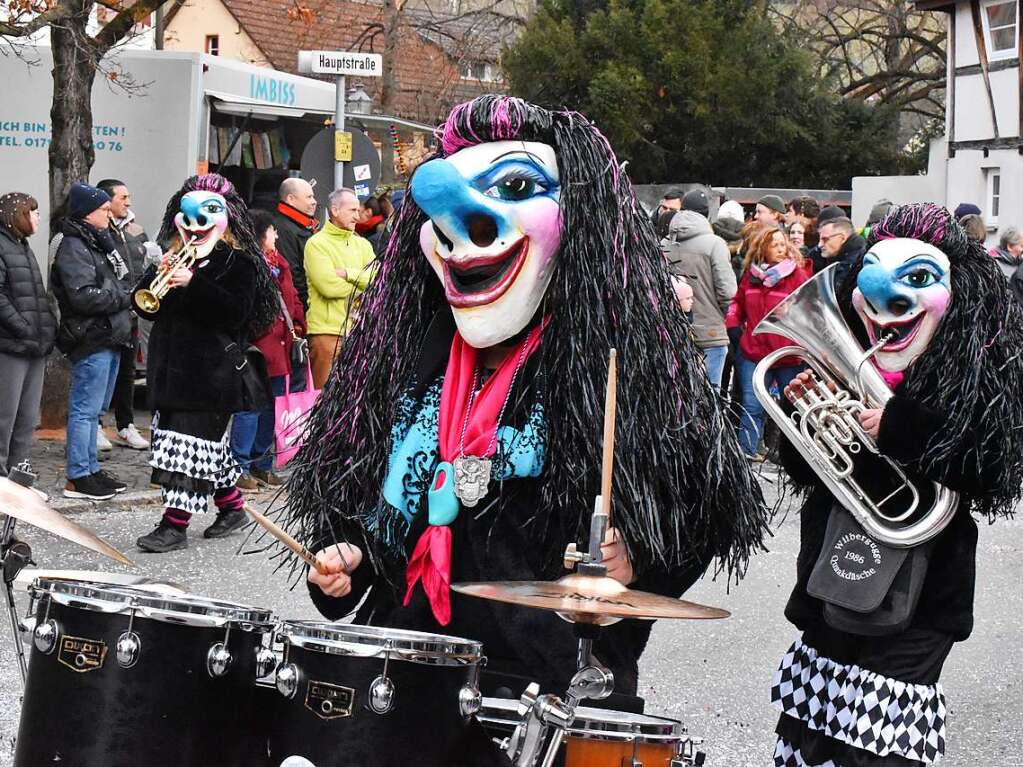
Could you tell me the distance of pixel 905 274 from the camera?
13.0 ft

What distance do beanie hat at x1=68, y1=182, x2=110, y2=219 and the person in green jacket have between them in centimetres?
139

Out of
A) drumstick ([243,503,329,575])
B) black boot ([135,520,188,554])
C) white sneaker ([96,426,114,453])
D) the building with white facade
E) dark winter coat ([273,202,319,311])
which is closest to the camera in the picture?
drumstick ([243,503,329,575])

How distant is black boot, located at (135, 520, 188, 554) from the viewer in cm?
746

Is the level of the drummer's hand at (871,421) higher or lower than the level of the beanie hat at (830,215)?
lower

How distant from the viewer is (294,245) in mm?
9648

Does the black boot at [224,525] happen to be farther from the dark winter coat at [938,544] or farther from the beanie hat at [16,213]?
the dark winter coat at [938,544]

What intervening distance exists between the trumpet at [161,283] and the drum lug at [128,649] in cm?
463

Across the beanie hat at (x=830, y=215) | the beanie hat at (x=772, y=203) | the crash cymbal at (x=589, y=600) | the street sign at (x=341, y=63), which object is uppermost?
the street sign at (x=341, y=63)

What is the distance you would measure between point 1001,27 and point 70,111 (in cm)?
1878

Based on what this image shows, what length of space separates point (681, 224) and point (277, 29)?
26201mm

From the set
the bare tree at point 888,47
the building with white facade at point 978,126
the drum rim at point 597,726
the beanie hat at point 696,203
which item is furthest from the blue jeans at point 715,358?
the bare tree at point 888,47

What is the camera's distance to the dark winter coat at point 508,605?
2.99 metres

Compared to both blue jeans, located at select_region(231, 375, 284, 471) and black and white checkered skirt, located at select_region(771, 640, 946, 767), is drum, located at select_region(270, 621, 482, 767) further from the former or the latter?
blue jeans, located at select_region(231, 375, 284, 471)

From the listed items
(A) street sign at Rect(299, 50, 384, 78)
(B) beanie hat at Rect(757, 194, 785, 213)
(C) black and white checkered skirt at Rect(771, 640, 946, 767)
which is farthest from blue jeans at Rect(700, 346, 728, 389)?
(C) black and white checkered skirt at Rect(771, 640, 946, 767)
